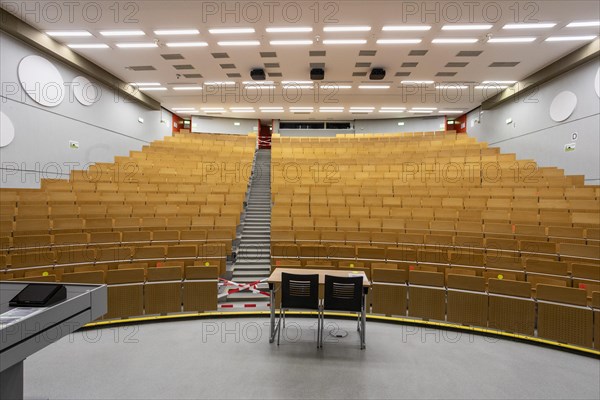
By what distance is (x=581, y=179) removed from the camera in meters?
6.30

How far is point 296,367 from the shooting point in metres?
2.62

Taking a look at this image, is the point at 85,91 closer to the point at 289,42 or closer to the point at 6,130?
the point at 6,130

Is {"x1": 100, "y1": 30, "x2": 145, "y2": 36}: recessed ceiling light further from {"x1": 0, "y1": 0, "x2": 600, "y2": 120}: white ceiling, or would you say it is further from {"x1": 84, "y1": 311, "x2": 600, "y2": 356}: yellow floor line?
{"x1": 84, "y1": 311, "x2": 600, "y2": 356}: yellow floor line

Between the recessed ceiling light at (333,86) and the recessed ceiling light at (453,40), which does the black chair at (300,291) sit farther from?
the recessed ceiling light at (333,86)

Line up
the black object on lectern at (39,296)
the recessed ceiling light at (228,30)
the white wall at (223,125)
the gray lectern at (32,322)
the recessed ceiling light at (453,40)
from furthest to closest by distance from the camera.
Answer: the white wall at (223,125) → the recessed ceiling light at (453,40) → the recessed ceiling light at (228,30) → the black object on lectern at (39,296) → the gray lectern at (32,322)

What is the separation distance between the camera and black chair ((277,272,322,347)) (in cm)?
304

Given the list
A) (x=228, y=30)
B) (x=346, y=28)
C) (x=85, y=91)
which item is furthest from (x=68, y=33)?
(x=346, y=28)

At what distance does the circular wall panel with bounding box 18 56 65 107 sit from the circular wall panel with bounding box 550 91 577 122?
11.1 metres

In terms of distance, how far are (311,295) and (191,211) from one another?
3.59 metres

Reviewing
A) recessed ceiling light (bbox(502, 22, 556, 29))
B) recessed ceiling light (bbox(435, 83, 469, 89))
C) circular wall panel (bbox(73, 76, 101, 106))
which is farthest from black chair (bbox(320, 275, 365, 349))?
recessed ceiling light (bbox(435, 83, 469, 89))

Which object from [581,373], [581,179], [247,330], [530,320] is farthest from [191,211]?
[581,179]

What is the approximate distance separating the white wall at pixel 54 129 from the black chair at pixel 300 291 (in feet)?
19.1

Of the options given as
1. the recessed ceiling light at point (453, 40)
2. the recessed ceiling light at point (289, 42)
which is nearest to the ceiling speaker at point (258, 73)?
Answer: the recessed ceiling light at point (289, 42)

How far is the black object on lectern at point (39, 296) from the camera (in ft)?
4.00
